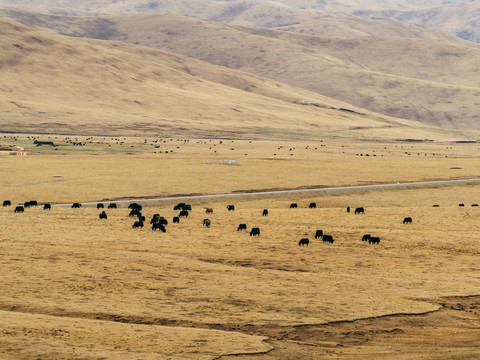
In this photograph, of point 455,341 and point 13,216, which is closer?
point 455,341

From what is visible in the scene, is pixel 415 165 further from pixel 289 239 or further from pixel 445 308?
pixel 445 308

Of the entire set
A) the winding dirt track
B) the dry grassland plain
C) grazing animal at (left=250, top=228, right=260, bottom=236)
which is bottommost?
the dry grassland plain

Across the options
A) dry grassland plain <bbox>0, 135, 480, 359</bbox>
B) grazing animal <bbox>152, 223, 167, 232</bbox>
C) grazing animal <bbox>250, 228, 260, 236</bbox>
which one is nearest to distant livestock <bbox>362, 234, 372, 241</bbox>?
dry grassland plain <bbox>0, 135, 480, 359</bbox>

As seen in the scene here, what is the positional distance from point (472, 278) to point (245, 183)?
5740 centimetres

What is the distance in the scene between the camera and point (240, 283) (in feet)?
113

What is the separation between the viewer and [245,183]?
93500 mm

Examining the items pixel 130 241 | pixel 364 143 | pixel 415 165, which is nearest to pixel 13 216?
pixel 130 241

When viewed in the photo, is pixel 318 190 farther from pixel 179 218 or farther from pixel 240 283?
pixel 240 283

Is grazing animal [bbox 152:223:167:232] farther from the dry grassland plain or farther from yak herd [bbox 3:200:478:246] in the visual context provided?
the dry grassland plain

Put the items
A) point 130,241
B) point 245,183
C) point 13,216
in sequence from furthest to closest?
1. point 245,183
2. point 13,216
3. point 130,241

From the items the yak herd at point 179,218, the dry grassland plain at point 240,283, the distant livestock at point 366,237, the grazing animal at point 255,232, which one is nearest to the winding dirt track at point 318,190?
the dry grassland plain at point 240,283

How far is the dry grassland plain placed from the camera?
24.6m

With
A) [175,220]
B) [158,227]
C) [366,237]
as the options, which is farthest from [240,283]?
[175,220]

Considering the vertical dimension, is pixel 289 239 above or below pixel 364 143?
below
